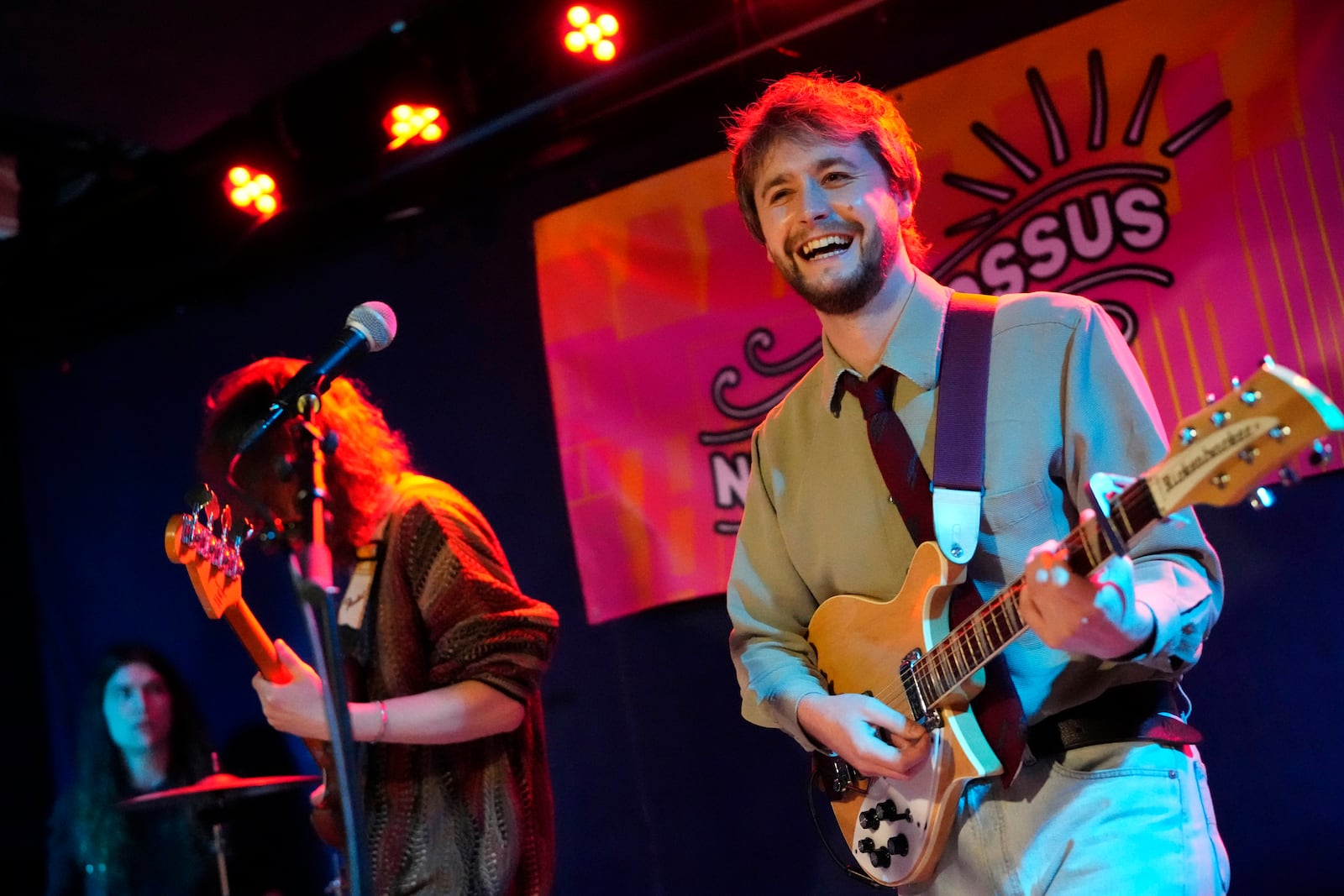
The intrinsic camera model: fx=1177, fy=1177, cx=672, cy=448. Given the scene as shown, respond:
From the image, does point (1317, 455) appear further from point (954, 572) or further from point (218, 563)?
point (218, 563)

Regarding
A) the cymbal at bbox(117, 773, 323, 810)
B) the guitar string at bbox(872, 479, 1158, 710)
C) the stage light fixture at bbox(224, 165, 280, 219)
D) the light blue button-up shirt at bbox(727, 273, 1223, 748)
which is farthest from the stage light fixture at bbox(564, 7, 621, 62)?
the guitar string at bbox(872, 479, 1158, 710)

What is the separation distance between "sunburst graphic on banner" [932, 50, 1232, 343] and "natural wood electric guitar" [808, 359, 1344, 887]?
1.66 m

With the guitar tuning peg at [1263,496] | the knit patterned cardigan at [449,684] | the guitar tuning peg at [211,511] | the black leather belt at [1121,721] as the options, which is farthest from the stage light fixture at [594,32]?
the guitar tuning peg at [1263,496]

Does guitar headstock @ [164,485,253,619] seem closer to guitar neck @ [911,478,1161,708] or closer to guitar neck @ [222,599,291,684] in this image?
guitar neck @ [222,599,291,684]

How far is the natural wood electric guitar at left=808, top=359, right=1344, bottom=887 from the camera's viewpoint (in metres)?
1.46

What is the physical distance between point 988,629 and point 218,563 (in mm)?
1541

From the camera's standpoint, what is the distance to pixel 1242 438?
1.47 m

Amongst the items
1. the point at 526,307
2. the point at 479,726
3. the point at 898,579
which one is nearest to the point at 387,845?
the point at 479,726

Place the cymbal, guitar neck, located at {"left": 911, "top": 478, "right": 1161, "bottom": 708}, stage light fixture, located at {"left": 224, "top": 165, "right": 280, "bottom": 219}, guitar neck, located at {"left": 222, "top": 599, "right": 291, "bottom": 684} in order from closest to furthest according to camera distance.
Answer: guitar neck, located at {"left": 911, "top": 478, "right": 1161, "bottom": 708}
guitar neck, located at {"left": 222, "top": 599, "right": 291, "bottom": 684}
the cymbal
stage light fixture, located at {"left": 224, "top": 165, "right": 280, "bottom": 219}

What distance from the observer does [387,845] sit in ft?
8.57

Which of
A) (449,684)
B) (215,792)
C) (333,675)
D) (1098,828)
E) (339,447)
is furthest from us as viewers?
(215,792)

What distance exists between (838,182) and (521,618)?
1249 mm

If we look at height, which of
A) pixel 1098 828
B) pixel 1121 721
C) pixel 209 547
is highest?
pixel 209 547

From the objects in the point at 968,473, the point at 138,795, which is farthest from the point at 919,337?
the point at 138,795
